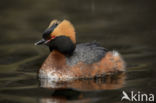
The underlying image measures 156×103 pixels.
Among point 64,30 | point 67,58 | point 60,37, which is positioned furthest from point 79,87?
point 64,30

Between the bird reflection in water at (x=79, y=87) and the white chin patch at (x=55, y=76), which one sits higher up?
the white chin patch at (x=55, y=76)

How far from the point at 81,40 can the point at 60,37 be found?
374 centimetres

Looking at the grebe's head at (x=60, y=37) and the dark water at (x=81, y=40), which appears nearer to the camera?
the dark water at (x=81, y=40)

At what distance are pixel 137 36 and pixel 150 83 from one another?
4699 millimetres

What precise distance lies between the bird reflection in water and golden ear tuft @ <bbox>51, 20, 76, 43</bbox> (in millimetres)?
1166

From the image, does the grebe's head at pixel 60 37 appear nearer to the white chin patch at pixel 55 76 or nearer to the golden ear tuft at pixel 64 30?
the golden ear tuft at pixel 64 30

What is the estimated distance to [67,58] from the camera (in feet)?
39.0

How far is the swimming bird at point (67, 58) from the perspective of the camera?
1170 cm

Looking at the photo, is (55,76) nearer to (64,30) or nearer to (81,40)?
(64,30)

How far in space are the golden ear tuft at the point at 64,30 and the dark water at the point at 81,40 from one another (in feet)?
3.98

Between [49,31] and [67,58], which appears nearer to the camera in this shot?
[49,31]

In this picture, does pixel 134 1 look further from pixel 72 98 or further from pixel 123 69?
pixel 72 98

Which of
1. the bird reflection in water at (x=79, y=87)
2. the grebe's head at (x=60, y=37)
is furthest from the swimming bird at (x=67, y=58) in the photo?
the bird reflection in water at (x=79, y=87)

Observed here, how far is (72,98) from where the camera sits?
10.4m
